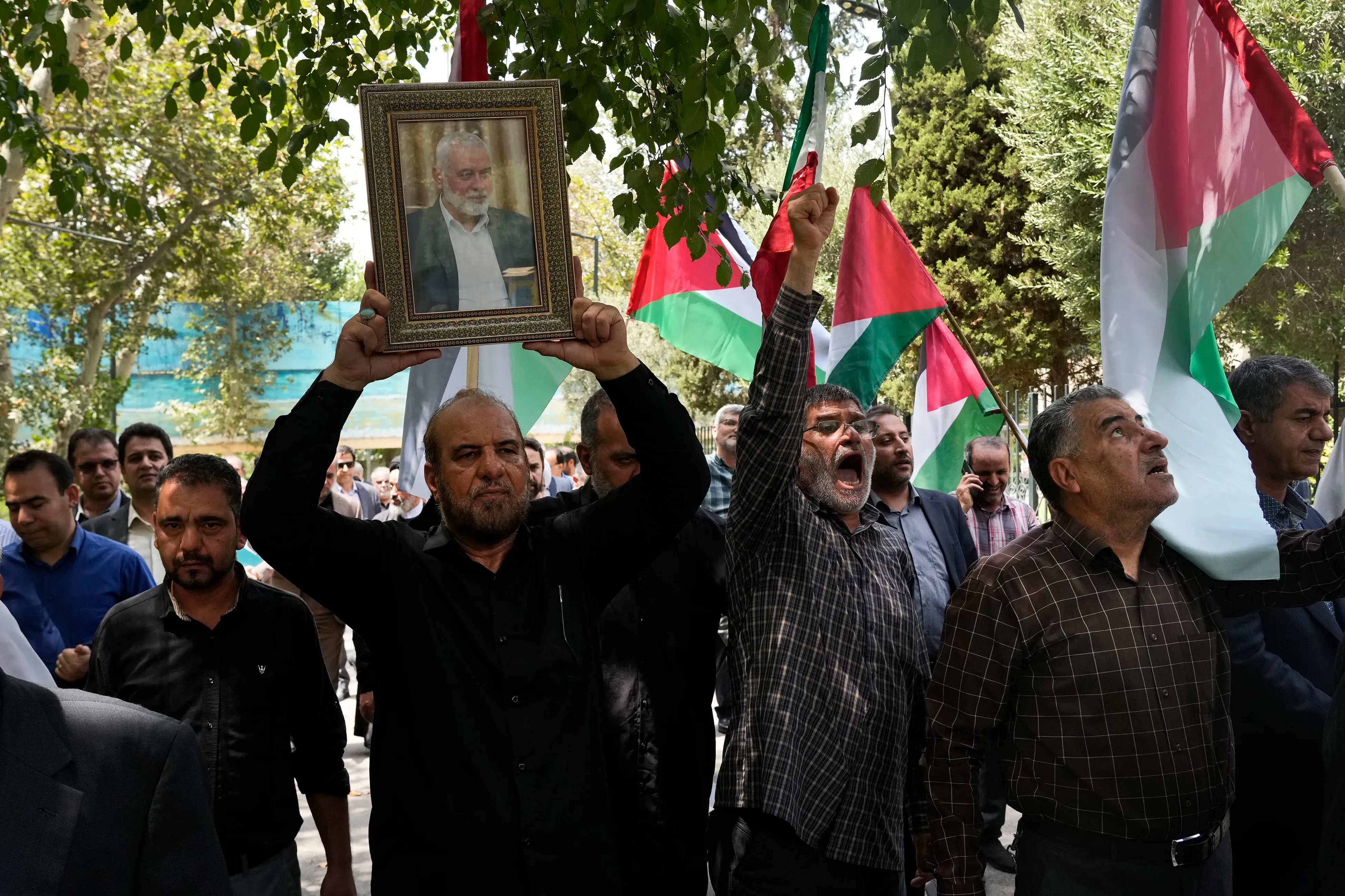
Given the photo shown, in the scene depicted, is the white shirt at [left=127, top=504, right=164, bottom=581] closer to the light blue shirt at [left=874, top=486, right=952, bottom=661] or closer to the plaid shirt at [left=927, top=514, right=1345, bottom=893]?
the light blue shirt at [left=874, top=486, right=952, bottom=661]

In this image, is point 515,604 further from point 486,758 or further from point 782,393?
point 782,393

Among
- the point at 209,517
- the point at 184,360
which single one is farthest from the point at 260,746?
the point at 184,360

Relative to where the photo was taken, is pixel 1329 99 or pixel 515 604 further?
pixel 1329 99

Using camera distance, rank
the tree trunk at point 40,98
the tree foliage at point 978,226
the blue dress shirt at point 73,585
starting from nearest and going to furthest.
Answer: the blue dress shirt at point 73,585
the tree trunk at point 40,98
the tree foliage at point 978,226

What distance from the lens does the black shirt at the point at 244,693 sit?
341cm

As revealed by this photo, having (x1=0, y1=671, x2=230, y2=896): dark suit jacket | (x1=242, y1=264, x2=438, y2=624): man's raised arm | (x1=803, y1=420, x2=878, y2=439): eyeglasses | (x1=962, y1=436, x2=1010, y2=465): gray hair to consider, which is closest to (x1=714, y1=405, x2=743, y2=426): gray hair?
(x1=962, y1=436, x2=1010, y2=465): gray hair

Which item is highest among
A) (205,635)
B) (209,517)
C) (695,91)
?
(695,91)

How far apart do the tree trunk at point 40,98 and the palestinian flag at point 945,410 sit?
9581 millimetres

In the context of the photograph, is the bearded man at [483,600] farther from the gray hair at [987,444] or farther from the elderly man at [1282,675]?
the gray hair at [987,444]

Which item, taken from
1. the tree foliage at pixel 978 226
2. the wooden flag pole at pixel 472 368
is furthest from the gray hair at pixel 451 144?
the tree foliage at pixel 978 226

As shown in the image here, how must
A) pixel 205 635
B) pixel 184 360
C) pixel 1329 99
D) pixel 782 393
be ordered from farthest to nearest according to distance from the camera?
pixel 184 360, pixel 1329 99, pixel 205 635, pixel 782 393

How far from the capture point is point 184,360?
42344 mm

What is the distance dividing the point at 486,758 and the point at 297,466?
83 centimetres

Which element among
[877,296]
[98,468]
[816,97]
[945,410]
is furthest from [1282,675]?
[98,468]
